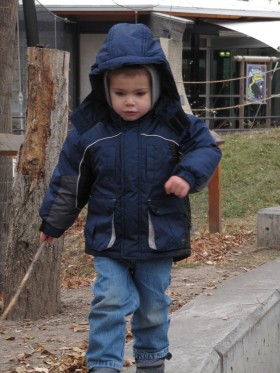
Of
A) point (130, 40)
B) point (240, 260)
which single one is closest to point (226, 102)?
point (240, 260)

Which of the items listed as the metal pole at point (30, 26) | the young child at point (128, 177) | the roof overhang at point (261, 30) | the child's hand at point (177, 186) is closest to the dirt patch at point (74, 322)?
the young child at point (128, 177)

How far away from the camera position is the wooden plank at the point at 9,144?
24.8ft

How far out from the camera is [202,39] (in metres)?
27.7

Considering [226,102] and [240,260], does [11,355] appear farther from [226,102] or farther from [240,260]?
[226,102]

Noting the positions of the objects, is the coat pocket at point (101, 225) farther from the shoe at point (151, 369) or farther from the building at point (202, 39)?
the building at point (202, 39)

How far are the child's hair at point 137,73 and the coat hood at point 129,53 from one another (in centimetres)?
3

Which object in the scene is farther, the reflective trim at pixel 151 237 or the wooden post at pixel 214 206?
the wooden post at pixel 214 206

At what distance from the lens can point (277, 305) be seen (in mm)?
6508

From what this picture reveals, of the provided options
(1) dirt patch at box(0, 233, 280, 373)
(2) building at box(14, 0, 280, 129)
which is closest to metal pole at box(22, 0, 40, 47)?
(1) dirt patch at box(0, 233, 280, 373)

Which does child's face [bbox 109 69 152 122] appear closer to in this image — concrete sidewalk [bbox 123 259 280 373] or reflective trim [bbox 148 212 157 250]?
reflective trim [bbox 148 212 157 250]

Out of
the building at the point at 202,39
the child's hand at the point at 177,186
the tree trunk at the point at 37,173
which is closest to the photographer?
the child's hand at the point at 177,186

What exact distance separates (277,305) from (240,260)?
213 centimetres

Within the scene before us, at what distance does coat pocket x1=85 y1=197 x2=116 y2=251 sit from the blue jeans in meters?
0.09

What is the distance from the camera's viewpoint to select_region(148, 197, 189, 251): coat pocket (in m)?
4.28
